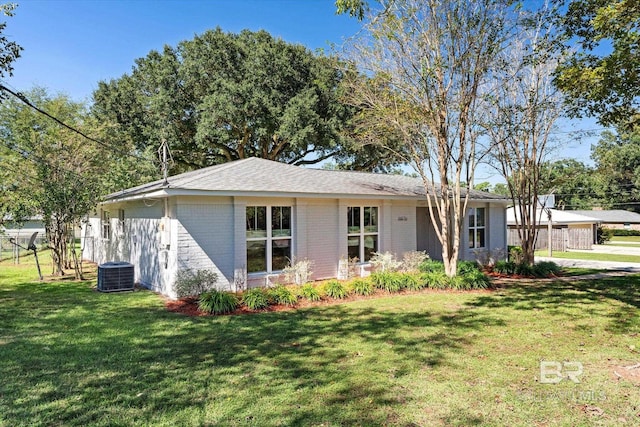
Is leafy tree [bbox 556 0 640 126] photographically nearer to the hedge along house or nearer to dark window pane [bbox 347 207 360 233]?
the hedge along house

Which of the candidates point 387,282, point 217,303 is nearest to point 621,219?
point 387,282

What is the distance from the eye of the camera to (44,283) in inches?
456

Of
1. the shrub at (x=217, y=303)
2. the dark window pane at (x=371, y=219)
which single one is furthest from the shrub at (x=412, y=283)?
the shrub at (x=217, y=303)

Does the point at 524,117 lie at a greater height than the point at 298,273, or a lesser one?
greater

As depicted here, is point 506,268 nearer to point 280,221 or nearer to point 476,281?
point 476,281

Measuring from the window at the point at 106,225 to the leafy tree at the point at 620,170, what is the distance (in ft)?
172

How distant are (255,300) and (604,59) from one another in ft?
27.2

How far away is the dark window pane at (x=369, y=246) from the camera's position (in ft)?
41.8

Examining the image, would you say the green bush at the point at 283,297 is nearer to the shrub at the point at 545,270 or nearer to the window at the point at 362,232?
the window at the point at 362,232

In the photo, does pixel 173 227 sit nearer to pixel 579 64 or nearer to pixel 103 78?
pixel 579 64

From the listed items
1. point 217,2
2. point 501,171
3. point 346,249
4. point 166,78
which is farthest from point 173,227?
point 166,78

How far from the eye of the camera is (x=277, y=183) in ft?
35.8

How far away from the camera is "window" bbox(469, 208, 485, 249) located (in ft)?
52.1

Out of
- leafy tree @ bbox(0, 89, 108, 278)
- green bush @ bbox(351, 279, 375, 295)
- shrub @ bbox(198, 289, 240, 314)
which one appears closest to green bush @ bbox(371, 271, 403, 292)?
green bush @ bbox(351, 279, 375, 295)
